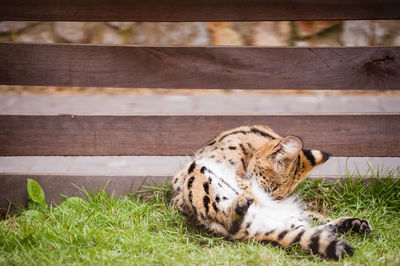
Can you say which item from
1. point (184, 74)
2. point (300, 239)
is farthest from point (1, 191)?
point (300, 239)

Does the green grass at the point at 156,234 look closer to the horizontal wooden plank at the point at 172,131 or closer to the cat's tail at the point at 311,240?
the cat's tail at the point at 311,240

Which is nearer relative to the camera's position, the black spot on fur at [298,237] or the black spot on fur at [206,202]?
the black spot on fur at [298,237]

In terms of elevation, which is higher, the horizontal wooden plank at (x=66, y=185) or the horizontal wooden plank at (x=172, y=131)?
the horizontal wooden plank at (x=172, y=131)

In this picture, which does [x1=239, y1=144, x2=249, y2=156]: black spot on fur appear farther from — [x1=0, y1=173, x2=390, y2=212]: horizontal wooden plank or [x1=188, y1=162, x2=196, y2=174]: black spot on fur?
[x1=0, y1=173, x2=390, y2=212]: horizontal wooden plank

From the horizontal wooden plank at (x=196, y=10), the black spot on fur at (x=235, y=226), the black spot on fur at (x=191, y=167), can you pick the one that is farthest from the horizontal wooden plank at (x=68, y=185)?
the horizontal wooden plank at (x=196, y=10)

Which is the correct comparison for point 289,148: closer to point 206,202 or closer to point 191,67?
point 206,202

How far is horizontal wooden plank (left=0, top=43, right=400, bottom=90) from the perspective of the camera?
3.55 metres

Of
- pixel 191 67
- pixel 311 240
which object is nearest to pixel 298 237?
pixel 311 240

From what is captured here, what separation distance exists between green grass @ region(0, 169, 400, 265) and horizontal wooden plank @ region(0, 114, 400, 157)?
1.12ft

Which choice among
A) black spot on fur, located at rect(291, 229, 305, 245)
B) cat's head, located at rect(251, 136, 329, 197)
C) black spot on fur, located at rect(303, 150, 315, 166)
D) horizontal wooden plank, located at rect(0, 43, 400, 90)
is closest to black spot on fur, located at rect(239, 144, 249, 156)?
cat's head, located at rect(251, 136, 329, 197)

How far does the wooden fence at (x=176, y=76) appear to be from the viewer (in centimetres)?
347

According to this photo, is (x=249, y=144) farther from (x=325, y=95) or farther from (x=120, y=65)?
(x=325, y=95)

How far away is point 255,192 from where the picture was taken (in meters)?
3.21

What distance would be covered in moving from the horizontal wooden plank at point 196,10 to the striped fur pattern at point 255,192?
91cm
